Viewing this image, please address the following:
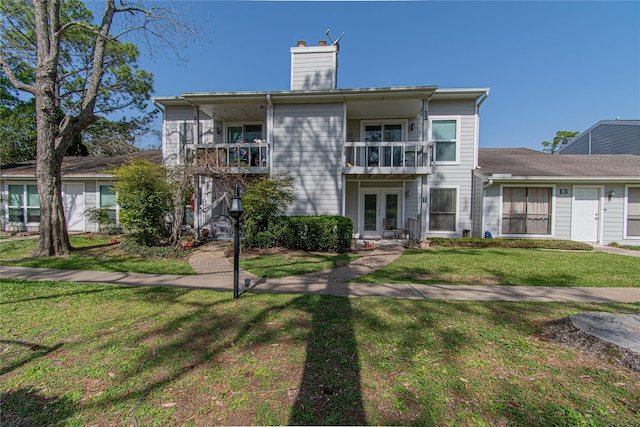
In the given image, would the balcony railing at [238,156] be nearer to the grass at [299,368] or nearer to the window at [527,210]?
the grass at [299,368]

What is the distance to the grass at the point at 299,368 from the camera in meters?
1.91

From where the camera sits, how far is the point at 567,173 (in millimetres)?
10594

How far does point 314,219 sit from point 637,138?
21.6m

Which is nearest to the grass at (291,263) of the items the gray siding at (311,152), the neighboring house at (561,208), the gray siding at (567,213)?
the gray siding at (311,152)

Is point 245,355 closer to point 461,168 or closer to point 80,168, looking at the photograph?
point 461,168

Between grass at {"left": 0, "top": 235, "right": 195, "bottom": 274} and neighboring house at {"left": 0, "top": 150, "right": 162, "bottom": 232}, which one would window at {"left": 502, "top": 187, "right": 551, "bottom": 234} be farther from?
neighboring house at {"left": 0, "top": 150, "right": 162, "bottom": 232}

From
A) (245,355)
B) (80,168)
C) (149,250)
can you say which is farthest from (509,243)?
(80,168)

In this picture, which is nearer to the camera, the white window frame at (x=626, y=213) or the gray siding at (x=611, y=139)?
the white window frame at (x=626, y=213)

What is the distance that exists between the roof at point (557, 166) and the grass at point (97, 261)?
438 inches

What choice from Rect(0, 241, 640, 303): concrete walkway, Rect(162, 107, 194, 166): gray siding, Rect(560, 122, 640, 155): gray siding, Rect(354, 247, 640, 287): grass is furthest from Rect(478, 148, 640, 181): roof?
Rect(162, 107, 194, 166): gray siding

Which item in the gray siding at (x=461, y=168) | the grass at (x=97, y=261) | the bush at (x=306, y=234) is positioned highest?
the gray siding at (x=461, y=168)

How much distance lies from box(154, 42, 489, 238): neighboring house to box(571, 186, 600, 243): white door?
4.09 m

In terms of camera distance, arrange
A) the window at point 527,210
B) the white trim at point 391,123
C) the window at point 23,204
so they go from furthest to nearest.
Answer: the window at point 23,204 → the white trim at point 391,123 → the window at point 527,210

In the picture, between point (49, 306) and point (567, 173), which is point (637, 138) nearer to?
point (567, 173)
